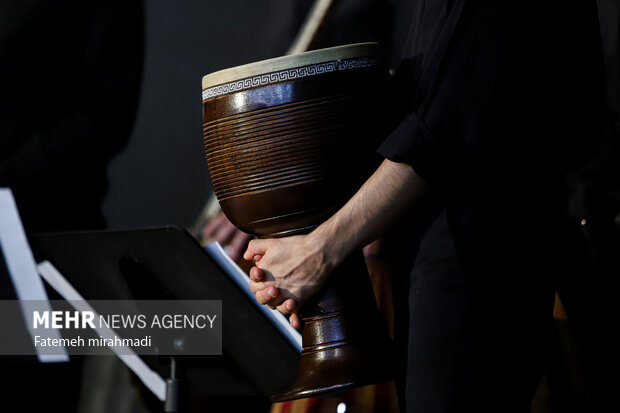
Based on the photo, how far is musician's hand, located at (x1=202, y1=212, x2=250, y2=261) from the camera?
1688 mm

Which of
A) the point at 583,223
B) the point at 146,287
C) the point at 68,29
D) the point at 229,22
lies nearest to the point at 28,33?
the point at 68,29

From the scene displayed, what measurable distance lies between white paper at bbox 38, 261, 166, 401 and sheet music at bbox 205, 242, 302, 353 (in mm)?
287

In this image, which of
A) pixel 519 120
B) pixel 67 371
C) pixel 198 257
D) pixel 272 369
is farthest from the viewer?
pixel 67 371

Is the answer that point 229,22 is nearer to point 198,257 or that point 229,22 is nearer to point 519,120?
point 198,257

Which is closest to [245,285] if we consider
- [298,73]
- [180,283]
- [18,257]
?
[180,283]

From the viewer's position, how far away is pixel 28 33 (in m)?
1.97

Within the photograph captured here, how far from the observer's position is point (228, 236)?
5.67ft

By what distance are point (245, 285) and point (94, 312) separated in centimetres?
32

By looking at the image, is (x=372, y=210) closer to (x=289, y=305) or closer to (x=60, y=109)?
(x=289, y=305)

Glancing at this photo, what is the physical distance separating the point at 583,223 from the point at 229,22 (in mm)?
1598

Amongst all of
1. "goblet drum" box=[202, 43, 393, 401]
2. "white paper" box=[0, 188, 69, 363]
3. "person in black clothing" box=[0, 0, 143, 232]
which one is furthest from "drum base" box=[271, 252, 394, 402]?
"person in black clothing" box=[0, 0, 143, 232]

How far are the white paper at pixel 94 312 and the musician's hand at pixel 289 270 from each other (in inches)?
17.3

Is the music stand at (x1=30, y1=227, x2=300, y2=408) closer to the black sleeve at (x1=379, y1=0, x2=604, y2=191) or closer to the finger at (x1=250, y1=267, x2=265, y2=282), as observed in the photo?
the finger at (x1=250, y1=267, x2=265, y2=282)

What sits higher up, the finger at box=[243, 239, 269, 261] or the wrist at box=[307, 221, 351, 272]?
the finger at box=[243, 239, 269, 261]
